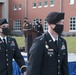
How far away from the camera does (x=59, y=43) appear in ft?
13.5

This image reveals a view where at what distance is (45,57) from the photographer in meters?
3.99

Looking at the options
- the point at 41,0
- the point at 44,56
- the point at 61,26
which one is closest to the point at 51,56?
the point at 44,56

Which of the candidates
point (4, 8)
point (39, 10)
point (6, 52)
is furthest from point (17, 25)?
point (6, 52)

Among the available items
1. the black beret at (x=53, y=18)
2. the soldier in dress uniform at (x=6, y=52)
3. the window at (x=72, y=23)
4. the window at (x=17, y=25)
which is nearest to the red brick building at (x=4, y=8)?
the window at (x=17, y=25)

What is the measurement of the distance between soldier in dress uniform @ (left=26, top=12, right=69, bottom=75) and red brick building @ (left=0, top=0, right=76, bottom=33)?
127 ft

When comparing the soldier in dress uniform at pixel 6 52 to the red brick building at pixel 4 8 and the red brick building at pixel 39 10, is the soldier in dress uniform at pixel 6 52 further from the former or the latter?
the red brick building at pixel 4 8

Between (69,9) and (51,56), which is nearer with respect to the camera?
(51,56)

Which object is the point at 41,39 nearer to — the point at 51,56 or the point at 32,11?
the point at 51,56

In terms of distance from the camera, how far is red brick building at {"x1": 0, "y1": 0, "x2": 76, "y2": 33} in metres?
43.2

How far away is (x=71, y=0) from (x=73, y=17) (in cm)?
247

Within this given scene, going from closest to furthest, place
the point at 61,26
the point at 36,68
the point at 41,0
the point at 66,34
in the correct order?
the point at 36,68 → the point at 61,26 → the point at 66,34 → the point at 41,0

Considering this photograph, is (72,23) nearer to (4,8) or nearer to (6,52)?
(4,8)

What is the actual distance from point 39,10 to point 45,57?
146 ft

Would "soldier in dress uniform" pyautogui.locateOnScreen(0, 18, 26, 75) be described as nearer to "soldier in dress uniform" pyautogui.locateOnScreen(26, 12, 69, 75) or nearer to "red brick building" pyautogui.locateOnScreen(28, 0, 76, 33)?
"soldier in dress uniform" pyautogui.locateOnScreen(26, 12, 69, 75)
